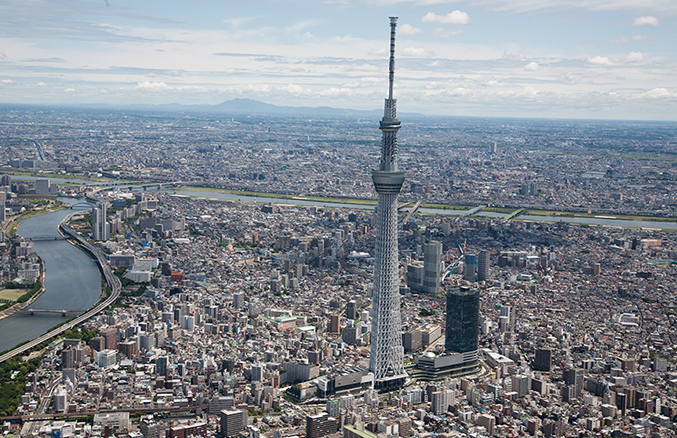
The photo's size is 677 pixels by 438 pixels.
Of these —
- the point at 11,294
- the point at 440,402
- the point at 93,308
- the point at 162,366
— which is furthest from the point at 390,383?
the point at 11,294

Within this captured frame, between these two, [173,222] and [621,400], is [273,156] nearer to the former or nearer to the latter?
[173,222]

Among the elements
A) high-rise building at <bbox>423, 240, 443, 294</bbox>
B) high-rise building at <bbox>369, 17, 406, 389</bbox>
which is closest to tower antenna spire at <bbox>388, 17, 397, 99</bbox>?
high-rise building at <bbox>369, 17, 406, 389</bbox>

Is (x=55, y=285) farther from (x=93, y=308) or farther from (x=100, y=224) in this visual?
(x=100, y=224)

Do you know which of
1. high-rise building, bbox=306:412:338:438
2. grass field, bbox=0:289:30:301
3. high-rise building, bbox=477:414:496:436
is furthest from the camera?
grass field, bbox=0:289:30:301

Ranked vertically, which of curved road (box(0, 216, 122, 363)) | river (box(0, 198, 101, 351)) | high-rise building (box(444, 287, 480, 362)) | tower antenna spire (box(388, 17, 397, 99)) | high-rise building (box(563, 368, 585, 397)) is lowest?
river (box(0, 198, 101, 351))

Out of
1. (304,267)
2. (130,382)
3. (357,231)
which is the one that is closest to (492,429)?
(130,382)

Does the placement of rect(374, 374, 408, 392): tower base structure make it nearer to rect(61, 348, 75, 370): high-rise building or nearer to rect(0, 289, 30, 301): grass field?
rect(61, 348, 75, 370): high-rise building

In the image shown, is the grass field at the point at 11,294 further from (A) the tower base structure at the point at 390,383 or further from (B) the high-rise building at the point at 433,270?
(A) the tower base structure at the point at 390,383

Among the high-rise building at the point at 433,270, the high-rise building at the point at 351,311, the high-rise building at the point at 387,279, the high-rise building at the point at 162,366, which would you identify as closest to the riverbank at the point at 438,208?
the high-rise building at the point at 433,270
